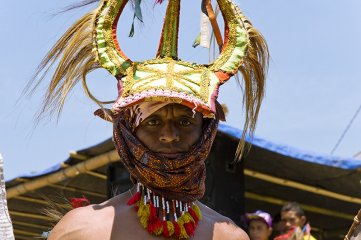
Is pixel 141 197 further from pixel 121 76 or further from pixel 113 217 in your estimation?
pixel 121 76

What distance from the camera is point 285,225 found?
260 inches

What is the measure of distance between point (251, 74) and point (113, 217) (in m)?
0.85

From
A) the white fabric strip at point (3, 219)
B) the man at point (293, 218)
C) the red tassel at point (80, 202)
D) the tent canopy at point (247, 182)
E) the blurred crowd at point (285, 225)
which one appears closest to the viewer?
the white fabric strip at point (3, 219)

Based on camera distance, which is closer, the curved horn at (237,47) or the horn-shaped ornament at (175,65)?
the horn-shaped ornament at (175,65)

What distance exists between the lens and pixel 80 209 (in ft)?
9.91

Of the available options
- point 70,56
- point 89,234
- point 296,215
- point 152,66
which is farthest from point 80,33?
point 296,215

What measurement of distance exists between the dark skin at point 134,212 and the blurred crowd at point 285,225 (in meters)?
3.35

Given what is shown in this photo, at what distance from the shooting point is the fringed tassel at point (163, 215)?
295cm

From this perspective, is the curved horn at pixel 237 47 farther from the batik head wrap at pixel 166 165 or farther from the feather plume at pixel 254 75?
the batik head wrap at pixel 166 165

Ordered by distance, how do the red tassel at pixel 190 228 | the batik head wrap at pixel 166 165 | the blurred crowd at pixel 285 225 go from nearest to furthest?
the batik head wrap at pixel 166 165 → the red tassel at pixel 190 228 → the blurred crowd at pixel 285 225

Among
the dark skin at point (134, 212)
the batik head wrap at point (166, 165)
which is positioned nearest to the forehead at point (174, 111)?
the dark skin at point (134, 212)

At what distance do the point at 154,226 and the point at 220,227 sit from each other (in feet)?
1.14

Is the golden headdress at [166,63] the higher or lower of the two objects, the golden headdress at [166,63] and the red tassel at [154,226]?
the higher

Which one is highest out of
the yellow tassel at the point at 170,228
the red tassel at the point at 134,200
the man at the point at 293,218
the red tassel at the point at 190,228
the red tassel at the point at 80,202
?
the red tassel at the point at 134,200
